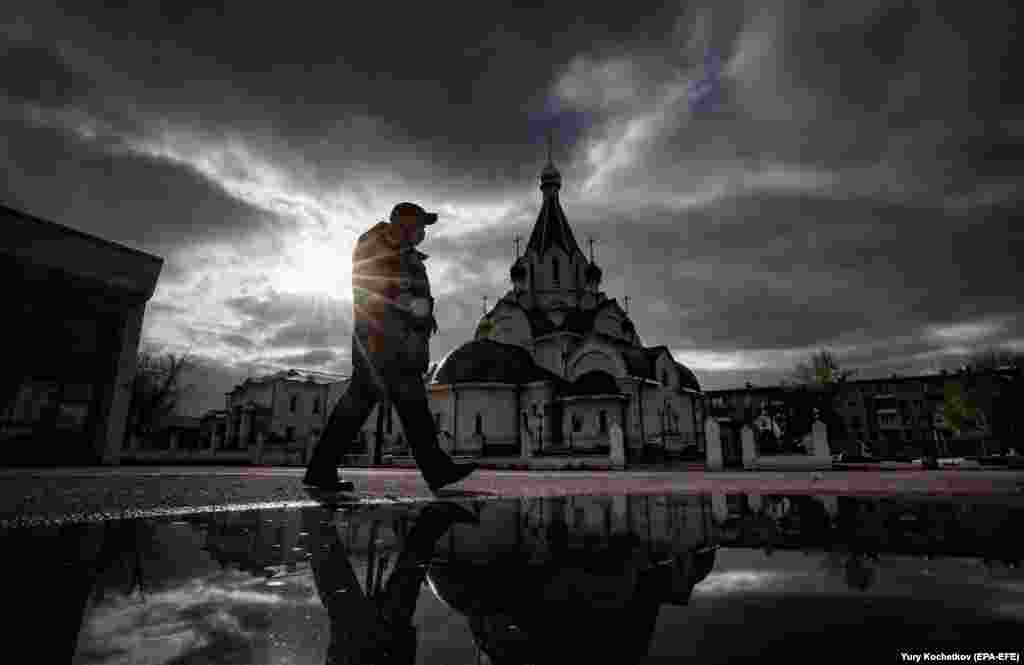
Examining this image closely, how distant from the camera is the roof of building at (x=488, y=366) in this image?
3089 cm

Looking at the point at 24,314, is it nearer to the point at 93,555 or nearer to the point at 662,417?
the point at 93,555

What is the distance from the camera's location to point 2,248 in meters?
14.5

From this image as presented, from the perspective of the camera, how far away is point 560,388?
103 feet

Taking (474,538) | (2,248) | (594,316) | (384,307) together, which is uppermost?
(594,316)

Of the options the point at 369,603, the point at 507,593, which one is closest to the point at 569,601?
the point at 507,593

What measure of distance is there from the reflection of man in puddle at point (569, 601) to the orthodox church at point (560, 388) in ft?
72.7

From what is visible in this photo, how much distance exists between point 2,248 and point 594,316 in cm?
3140

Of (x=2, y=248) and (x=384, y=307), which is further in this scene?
(x=2, y=248)

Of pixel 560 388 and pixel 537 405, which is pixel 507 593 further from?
pixel 560 388

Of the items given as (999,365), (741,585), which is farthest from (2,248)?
(999,365)

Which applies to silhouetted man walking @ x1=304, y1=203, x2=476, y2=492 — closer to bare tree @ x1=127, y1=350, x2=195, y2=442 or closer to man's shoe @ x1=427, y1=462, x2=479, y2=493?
man's shoe @ x1=427, y1=462, x2=479, y2=493

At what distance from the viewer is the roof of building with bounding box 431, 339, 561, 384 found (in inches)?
1216

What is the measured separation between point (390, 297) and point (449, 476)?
1946 mm

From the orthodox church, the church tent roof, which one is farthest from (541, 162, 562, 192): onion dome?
the orthodox church
